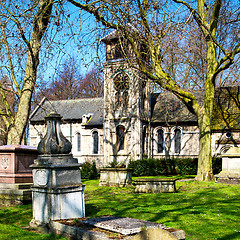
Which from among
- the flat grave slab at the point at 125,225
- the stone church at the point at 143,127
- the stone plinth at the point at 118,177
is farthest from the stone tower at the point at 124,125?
the flat grave slab at the point at 125,225

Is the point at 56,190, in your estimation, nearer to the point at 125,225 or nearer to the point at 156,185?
the point at 125,225

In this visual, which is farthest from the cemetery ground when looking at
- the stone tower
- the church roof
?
the stone tower

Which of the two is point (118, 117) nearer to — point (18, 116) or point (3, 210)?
point (18, 116)

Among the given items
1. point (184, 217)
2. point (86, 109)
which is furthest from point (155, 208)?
point (86, 109)

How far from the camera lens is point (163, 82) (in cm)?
1473

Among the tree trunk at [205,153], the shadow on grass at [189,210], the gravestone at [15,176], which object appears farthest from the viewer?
the tree trunk at [205,153]

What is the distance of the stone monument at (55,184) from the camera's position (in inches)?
257

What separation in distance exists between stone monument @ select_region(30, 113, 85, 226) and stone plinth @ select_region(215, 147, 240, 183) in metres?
10.3

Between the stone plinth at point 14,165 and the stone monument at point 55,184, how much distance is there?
2860mm

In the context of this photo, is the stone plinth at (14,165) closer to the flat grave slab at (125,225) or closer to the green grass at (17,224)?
the green grass at (17,224)

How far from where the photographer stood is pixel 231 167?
15.2m

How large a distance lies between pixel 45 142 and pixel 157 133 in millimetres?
25331

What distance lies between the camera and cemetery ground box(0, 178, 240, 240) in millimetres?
6375

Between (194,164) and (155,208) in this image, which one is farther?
(194,164)
